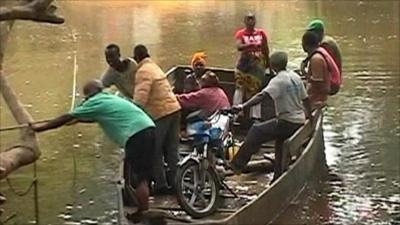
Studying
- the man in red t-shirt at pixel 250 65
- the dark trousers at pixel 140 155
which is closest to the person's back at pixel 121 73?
the dark trousers at pixel 140 155

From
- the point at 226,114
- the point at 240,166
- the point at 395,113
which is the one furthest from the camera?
the point at 395,113

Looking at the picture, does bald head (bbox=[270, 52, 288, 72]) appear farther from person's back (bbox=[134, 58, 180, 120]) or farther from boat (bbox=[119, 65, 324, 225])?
person's back (bbox=[134, 58, 180, 120])

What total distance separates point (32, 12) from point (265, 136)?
4368mm

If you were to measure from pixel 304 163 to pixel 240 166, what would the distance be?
99cm

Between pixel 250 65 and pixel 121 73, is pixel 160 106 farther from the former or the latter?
pixel 250 65

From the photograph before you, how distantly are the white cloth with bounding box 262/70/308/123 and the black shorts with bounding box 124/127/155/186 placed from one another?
7.53 feet

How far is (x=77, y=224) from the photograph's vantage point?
488 inches

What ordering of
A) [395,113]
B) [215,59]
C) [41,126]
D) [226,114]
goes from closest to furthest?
[41,126] → [226,114] → [395,113] → [215,59]

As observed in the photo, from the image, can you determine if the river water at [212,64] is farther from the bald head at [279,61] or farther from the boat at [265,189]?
the bald head at [279,61]

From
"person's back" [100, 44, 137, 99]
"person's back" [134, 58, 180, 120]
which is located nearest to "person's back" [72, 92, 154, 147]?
"person's back" [134, 58, 180, 120]

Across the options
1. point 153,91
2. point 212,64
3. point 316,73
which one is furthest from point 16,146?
point 212,64

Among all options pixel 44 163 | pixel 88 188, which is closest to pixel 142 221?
pixel 88 188

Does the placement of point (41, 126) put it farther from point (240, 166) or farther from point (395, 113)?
point (395, 113)

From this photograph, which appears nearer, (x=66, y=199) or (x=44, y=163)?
(x=66, y=199)
